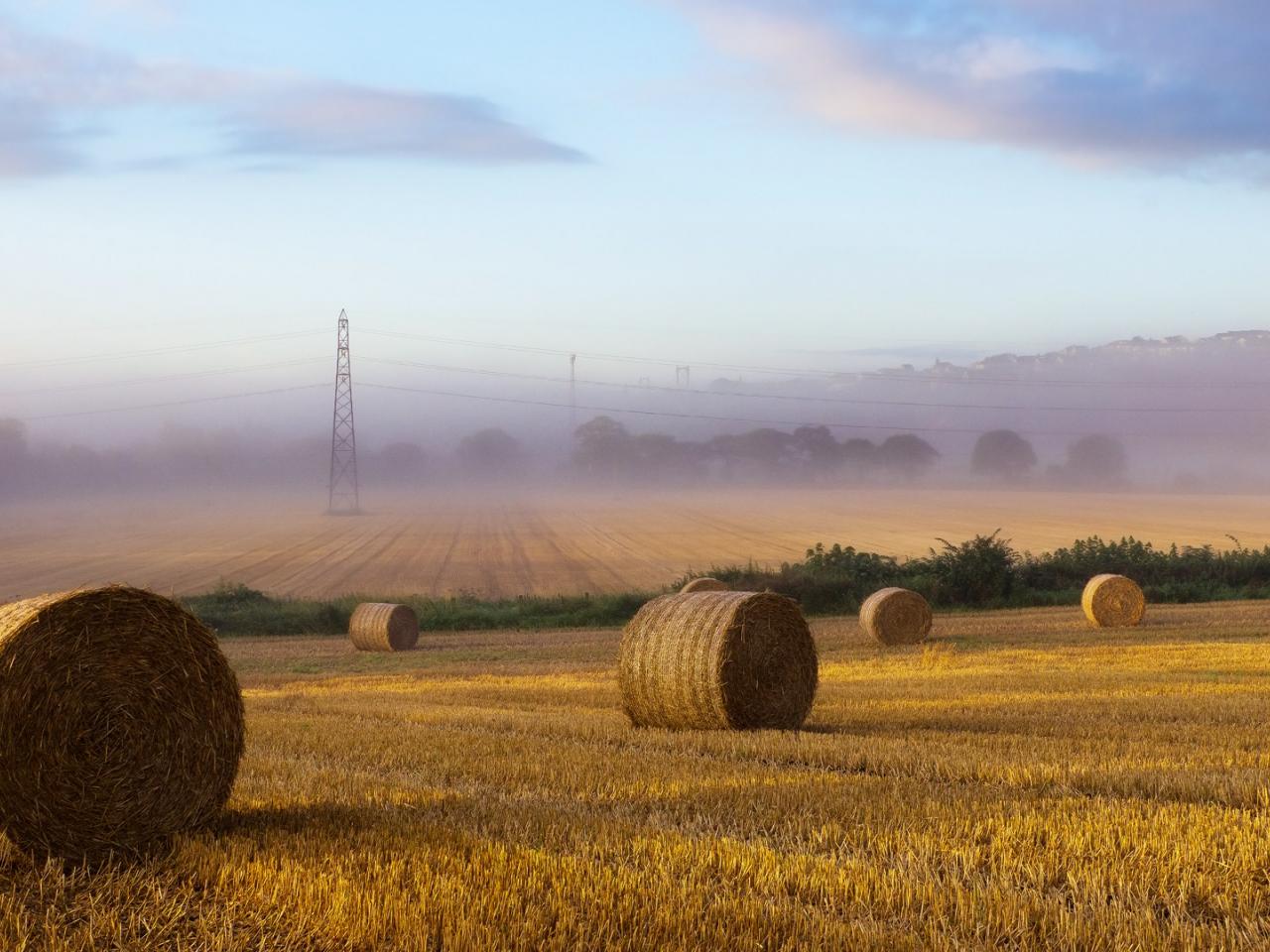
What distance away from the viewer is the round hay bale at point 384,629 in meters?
28.7

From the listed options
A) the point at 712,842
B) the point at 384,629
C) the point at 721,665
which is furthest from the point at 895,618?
the point at 712,842

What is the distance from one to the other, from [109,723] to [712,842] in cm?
375

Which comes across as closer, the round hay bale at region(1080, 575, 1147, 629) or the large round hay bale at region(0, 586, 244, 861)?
the large round hay bale at region(0, 586, 244, 861)

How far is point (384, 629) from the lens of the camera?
28.7 metres

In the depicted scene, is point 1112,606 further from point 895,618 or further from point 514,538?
point 514,538

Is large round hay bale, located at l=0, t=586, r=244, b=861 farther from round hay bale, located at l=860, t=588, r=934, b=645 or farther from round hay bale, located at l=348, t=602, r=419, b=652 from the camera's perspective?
round hay bale, located at l=348, t=602, r=419, b=652

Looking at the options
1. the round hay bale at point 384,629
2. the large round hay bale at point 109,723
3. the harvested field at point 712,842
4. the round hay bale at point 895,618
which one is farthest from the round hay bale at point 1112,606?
the large round hay bale at point 109,723

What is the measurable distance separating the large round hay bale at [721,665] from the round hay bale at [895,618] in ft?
39.6

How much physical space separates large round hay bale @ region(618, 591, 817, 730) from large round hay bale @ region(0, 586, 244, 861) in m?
6.00

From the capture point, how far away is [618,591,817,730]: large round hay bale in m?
13.7

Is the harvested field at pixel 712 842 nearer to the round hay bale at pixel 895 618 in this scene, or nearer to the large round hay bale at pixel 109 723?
the large round hay bale at pixel 109 723

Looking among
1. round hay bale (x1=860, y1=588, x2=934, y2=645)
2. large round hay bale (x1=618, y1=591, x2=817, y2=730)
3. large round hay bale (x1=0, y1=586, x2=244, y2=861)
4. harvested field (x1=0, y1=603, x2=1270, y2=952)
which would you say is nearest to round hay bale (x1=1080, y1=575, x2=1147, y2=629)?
round hay bale (x1=860, y1=588, x2=934, y2=645)

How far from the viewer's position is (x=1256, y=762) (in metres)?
10.7

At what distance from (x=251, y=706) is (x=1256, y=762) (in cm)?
1209
